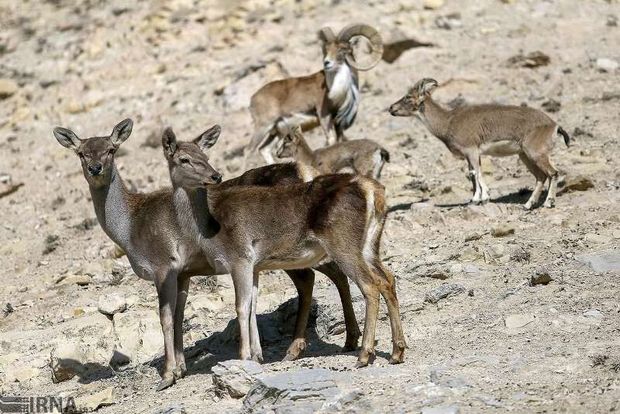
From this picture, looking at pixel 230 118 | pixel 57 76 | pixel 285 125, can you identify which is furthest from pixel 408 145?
pixel 57 76

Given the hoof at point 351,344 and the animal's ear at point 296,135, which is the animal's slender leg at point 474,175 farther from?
the hoof at point 351,344

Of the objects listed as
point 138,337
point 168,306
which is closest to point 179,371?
point 168,306

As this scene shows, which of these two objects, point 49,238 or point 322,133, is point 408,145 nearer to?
point 322,133

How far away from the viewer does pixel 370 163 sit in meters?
17.5

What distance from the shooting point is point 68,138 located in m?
12.3

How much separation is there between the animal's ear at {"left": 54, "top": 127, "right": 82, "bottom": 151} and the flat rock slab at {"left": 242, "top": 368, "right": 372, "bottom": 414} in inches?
163

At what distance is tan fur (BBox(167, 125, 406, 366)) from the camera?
34.2ft

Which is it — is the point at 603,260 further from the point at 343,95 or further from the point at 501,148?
the point at 343,95

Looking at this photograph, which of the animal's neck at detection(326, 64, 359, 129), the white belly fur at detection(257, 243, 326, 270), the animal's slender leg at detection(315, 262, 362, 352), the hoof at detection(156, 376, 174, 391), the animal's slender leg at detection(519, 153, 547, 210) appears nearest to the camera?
the white belly fur at detection(257, 243, 326, 270)

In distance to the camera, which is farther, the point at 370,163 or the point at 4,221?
the point at 4,221

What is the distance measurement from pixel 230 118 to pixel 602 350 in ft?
53.5

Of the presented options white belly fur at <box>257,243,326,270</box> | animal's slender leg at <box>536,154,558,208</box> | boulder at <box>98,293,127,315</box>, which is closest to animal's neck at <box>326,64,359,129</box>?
animal's slender leg at <box>536,154,558,208</box>

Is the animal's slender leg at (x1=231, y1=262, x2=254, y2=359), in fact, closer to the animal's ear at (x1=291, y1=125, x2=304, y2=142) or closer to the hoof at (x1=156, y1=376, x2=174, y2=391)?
the hoof at (x1=156, y1=376, x2=174, y2=391)

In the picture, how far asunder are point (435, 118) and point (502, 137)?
5.54ft
